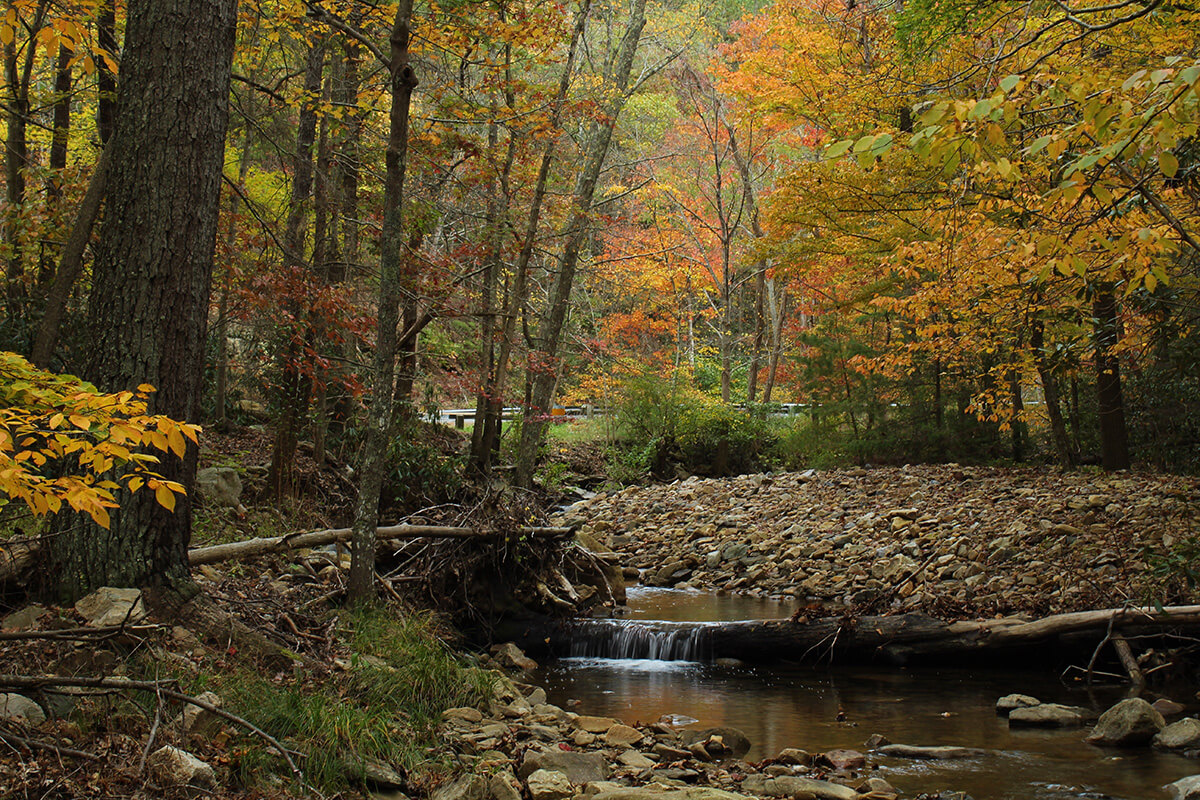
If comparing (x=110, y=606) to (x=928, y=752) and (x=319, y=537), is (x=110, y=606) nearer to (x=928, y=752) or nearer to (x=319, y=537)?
(x=319, y=537)

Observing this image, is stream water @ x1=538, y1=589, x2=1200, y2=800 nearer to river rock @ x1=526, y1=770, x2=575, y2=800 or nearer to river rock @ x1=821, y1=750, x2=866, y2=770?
river rock @ x1=821, y1=750, x2=866, y2=770

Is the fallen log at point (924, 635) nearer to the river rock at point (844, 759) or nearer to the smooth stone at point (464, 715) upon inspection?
the river rock at point (844, 759)

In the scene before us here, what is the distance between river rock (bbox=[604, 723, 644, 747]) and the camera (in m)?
5.09

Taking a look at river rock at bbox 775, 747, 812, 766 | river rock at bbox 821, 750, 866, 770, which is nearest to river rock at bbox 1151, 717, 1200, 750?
river rock at bbox 821, 750, 866, 770

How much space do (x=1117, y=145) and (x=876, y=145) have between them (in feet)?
2.79

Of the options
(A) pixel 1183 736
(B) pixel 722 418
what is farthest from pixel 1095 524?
(B) pixel 722 418

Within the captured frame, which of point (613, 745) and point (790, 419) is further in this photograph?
point (790, 419)

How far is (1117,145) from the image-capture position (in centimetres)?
287

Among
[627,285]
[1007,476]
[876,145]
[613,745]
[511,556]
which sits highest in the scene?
[627,285]

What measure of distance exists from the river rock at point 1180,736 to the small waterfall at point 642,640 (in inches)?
140

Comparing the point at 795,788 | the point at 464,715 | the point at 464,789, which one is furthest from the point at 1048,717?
the point at 464,789

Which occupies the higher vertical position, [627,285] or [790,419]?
[627,285]

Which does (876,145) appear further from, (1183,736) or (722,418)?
(722,418)

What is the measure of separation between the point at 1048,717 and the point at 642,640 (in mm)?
3475
